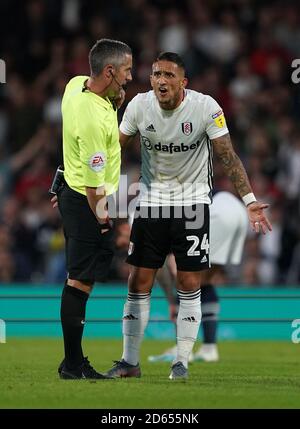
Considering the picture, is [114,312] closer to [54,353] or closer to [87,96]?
[54,353]

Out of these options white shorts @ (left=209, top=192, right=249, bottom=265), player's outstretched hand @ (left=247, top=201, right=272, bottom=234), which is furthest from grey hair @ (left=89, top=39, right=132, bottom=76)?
white shorts @ (left=209, top=192, right=249, bottom=265)

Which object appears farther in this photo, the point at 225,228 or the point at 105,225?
the point at 225,228

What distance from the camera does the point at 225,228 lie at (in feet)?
39.2

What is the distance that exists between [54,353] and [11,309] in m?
2.89

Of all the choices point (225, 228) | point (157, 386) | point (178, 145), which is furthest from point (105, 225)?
point (225, 228)

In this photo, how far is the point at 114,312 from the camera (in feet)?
48.9

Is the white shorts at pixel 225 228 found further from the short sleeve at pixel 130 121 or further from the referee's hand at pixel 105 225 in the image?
the referee's hand at pixel 105 225

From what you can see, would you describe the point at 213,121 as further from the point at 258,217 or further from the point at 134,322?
the point at 134,322

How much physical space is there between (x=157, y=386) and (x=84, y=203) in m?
1.40

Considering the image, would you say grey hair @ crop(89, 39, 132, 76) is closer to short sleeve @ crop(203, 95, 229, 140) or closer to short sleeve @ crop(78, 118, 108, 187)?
short sleeve @ crop(78, 118, 108, 187)

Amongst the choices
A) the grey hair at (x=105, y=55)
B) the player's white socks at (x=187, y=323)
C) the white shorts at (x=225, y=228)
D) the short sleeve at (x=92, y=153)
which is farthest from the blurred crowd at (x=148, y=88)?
the short sleeve at (x=92, y=153)

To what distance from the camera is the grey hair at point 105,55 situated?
8.40 metres
